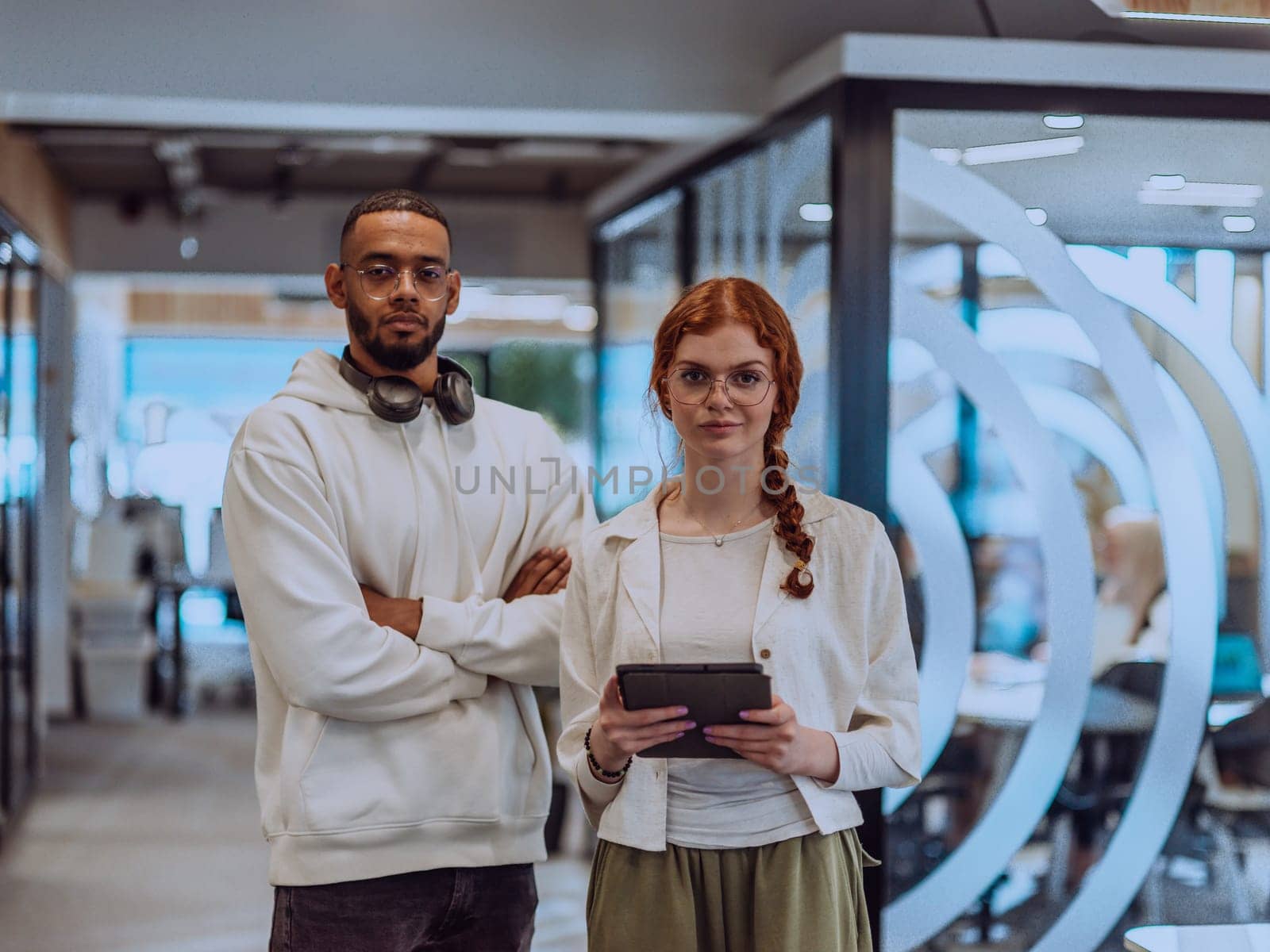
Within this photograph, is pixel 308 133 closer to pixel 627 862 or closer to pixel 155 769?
pixel 155 769

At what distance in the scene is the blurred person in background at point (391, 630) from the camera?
2072 millimetres

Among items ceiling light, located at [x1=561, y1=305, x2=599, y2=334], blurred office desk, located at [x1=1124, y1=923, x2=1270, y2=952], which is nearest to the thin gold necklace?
blurred office desk, located at [x1=1124, y1=923, x2=1270, y2=952]

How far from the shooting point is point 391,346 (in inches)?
85.5

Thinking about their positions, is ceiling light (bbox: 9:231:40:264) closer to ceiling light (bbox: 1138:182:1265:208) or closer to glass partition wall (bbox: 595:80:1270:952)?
glass partition wall (bbox: 595:80:1270:952)

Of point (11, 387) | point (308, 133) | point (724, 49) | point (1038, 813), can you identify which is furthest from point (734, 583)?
point (308, 133)

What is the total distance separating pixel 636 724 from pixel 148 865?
14.1 ft

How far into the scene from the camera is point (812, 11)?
167 inches

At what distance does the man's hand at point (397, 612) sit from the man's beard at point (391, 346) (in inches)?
14.2

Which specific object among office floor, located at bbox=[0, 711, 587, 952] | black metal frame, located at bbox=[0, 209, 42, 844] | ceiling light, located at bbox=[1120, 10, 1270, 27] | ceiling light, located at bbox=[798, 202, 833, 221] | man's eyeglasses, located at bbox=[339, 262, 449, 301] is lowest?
office floor, located at bbox=[0, 711, 587, 952]

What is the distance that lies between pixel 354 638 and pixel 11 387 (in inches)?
156

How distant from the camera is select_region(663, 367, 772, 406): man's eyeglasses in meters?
1.83

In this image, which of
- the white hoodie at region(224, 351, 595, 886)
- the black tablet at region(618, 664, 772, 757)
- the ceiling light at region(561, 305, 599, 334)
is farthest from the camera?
the ceiling light at region(561, 305, 599, 334)

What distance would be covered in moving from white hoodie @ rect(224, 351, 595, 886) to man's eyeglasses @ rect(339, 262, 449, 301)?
0.16 m

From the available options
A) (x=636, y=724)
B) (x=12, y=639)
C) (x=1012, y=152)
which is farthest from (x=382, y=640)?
(x=12, y=639)
